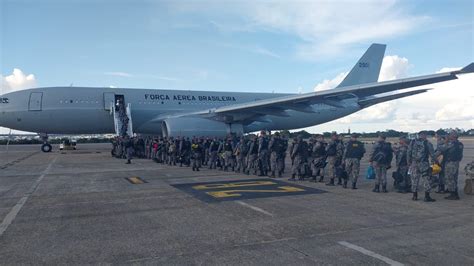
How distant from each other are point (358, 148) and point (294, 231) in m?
5.78

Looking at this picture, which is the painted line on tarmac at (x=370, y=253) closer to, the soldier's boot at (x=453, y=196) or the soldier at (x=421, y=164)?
the soldier at (x=421, y=164)

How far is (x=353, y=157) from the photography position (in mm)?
11328

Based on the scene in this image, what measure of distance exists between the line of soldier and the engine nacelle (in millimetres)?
2096

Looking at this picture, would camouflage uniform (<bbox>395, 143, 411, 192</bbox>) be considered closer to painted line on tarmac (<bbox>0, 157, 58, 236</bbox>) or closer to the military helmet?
the military helmet

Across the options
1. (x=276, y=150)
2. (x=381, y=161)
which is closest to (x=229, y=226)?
(x=381, y=161)

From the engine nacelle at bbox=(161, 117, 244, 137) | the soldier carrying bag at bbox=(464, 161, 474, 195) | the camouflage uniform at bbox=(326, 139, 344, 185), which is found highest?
the engine nacelle at bbox=(161, 117, 244, 137)

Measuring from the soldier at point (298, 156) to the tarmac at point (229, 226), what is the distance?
1.79 meters

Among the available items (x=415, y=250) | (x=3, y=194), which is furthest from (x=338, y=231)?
(x=3, y=194)

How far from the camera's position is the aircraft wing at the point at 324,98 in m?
15.7

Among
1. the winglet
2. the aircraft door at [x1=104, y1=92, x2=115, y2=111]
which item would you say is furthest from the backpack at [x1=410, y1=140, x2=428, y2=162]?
the aircraft door at [x1=104, y1=92, x2=115, y2=111]

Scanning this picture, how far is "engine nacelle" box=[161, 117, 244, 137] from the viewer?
21641 millimetres

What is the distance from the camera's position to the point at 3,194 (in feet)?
33.1

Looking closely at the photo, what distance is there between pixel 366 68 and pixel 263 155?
69.9 feet

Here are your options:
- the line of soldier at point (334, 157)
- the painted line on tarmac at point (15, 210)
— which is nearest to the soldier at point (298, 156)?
the line of soldier at point (334, 157)
